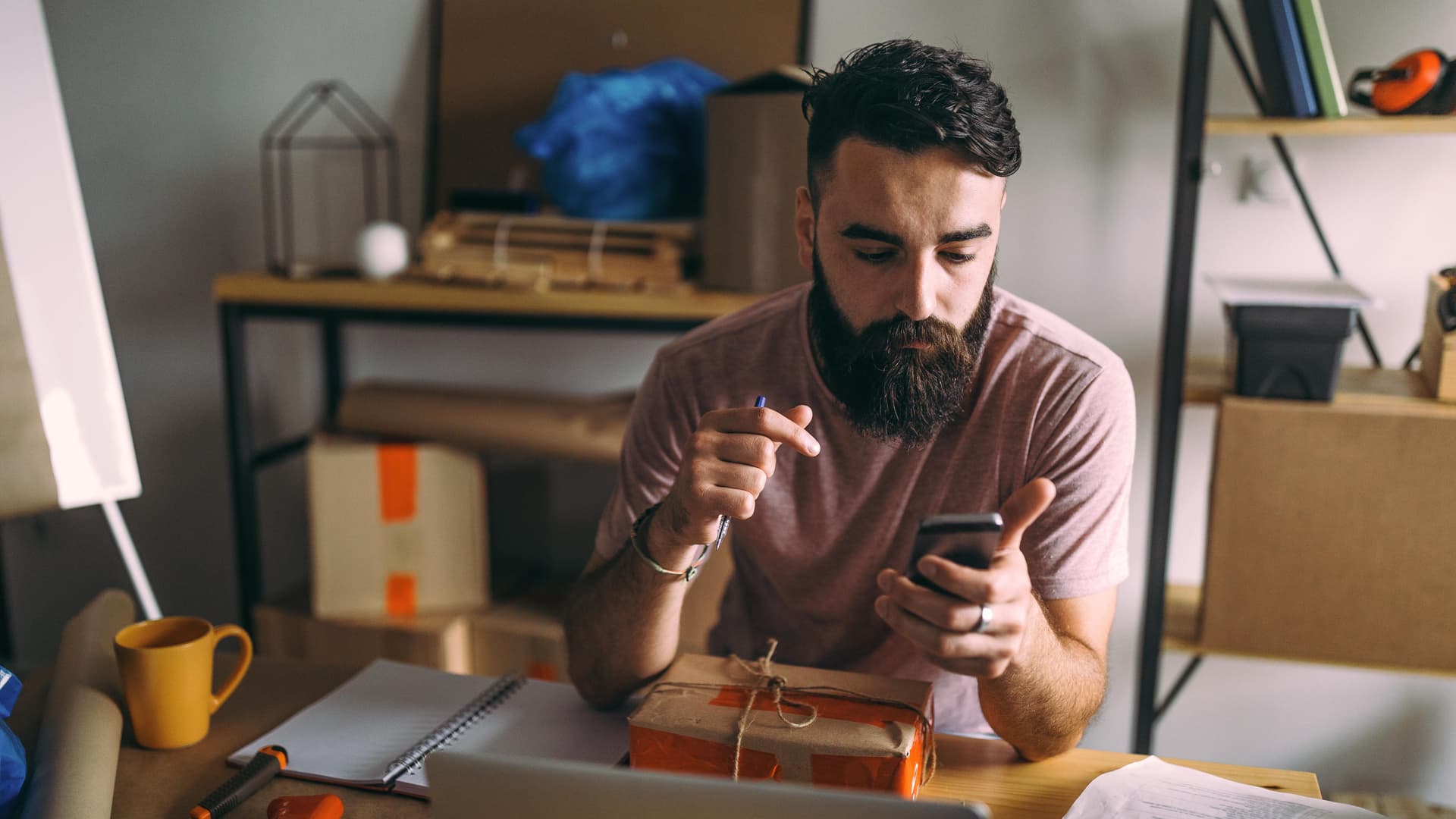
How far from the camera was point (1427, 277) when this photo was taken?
1767 mm

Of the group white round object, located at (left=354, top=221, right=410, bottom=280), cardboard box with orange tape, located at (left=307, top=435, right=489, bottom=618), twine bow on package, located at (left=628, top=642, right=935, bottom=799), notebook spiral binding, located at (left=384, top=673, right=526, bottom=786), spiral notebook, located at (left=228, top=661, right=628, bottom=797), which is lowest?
cardboard box with orange tape, located at (left=307, top=435, right=489, bottom=618)

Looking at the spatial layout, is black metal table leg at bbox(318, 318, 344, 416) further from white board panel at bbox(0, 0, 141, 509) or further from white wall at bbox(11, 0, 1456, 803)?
white board panel at bbox(0, 0, 141, 509)

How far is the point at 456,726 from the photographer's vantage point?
0.94m

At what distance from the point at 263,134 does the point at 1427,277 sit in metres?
2.17

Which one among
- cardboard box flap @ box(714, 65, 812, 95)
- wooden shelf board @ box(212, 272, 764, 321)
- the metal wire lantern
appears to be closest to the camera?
cardboard box flap @ box(714, 65, 812, 95)

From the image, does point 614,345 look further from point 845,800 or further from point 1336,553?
point 845,800

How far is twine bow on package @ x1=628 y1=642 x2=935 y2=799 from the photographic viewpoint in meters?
0.77

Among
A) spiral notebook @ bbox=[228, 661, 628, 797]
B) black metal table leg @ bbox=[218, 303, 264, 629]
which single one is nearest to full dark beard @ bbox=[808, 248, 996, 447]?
spiral notebook @ bbox=[228, 661, 628, 797]

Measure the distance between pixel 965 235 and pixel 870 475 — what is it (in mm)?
277

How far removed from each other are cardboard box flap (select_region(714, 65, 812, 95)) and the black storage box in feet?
2.33

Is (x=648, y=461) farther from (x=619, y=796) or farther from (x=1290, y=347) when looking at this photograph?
(x=1290, y=347)

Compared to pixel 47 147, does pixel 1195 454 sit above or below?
below

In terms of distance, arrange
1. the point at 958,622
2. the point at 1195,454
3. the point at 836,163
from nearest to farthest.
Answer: the point at 958,622
the point at 836,163
the point at 1195,454

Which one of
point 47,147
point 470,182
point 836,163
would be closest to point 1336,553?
point 836,163
